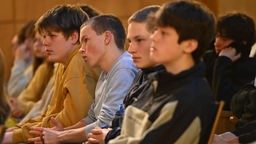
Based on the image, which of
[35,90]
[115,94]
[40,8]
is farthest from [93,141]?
[40,8]

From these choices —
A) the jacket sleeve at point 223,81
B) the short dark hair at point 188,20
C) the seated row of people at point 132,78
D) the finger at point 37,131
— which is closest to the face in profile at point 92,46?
the seated row of people at point 132,78

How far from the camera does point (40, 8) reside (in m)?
9.78

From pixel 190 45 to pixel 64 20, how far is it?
71.7 inches

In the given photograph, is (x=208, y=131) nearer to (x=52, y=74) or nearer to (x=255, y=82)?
(x=255, y=82)

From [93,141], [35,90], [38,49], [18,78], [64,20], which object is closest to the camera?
[93,141]

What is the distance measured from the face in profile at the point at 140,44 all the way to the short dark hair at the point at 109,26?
20.3 inches

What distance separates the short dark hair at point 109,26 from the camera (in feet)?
17.4

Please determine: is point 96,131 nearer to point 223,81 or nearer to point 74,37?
point 74,37

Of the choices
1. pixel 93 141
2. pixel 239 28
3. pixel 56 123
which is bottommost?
pixel 56 123

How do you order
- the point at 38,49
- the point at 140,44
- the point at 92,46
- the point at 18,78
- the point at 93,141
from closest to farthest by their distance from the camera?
the point at 140,44 → the point at 93,141 → the point at 92,46 → the point at 38,49 → the point at 18,78

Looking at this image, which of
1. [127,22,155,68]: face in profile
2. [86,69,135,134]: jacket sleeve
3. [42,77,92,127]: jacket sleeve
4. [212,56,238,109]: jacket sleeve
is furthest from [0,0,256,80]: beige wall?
[127,22,155,68]: face in profile

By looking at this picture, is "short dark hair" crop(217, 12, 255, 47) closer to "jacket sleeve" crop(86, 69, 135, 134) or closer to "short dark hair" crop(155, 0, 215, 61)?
"jacket sleeve" crop(86, 69, 135, 134)

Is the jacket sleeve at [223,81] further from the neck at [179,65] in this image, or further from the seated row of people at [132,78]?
the neck at [179,65]

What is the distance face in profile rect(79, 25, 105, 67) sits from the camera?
17.4 feet
